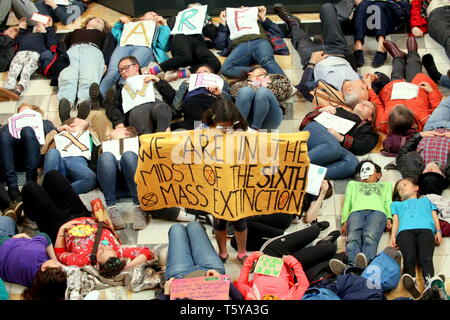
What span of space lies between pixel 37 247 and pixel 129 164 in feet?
3.78

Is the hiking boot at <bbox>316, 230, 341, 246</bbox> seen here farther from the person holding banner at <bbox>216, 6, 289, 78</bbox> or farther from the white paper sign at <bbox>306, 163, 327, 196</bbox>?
the person holding banner at <bbox>216, 6, 289, 78</bbox>

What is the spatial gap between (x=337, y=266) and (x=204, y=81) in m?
2.57

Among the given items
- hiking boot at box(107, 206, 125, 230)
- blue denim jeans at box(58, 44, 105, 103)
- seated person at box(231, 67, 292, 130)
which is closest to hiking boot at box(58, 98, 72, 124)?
blue denim jeans at box(58, 44, 105, 103)

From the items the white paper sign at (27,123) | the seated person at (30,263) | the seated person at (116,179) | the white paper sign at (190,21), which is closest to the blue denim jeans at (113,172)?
the seated person at (116,179)

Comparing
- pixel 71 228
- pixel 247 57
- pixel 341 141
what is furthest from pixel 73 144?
pixel 341 141

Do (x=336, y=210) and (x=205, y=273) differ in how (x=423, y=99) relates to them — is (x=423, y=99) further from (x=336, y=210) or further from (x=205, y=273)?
(x=205, y=273)

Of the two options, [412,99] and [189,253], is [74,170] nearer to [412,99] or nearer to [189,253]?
[189,253]

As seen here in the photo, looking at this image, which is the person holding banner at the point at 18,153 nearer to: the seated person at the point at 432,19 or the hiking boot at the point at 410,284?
the hiking boot at the point at 410,284

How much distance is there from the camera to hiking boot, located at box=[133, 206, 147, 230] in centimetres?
827

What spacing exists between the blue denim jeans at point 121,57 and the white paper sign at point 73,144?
3.28 feet

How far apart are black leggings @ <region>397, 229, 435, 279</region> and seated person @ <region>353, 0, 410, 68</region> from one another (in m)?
2.68

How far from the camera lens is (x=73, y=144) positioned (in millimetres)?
8820

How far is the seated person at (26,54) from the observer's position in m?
9.93

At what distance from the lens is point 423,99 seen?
916cm
